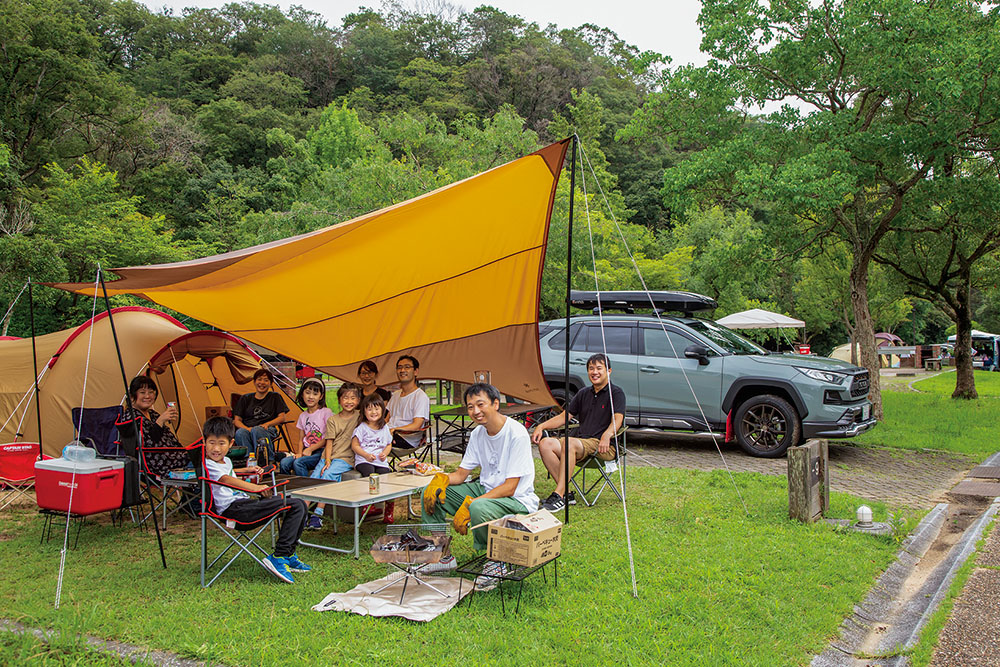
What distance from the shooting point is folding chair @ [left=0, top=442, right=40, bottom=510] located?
6434mm

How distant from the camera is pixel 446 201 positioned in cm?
545

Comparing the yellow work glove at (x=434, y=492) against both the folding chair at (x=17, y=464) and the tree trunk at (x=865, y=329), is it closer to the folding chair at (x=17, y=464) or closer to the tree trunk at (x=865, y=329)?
the folding chair at (x=17, y=464)

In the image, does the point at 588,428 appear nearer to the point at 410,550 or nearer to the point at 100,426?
the point at 410,550

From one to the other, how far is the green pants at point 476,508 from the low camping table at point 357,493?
335 mm

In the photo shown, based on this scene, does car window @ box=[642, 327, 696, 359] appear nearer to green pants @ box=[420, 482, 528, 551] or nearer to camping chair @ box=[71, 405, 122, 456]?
green pants @ box=[420, 482, 528, 551]

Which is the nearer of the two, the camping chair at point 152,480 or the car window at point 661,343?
the camping chair at point 152,480

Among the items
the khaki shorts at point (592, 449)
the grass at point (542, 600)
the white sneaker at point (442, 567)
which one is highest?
the khaki shorts at point (592, 449)

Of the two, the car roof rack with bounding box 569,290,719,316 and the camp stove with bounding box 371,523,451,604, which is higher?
the car roof rack with bounding box 569,290,719,316

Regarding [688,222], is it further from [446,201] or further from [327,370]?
[446,201]

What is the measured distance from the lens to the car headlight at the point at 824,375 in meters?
8.59

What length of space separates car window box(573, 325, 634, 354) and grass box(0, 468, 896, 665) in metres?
4.11

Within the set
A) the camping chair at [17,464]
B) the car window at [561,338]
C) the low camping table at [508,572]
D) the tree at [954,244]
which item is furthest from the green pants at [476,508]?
the tree at [954,244]

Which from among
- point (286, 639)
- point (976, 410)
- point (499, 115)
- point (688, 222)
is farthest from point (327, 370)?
point (688, 222)

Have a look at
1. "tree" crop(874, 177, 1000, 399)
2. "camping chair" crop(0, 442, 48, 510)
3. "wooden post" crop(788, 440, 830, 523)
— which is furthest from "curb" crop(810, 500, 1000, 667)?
"tree" crop(874, 177, 1000, 399)
